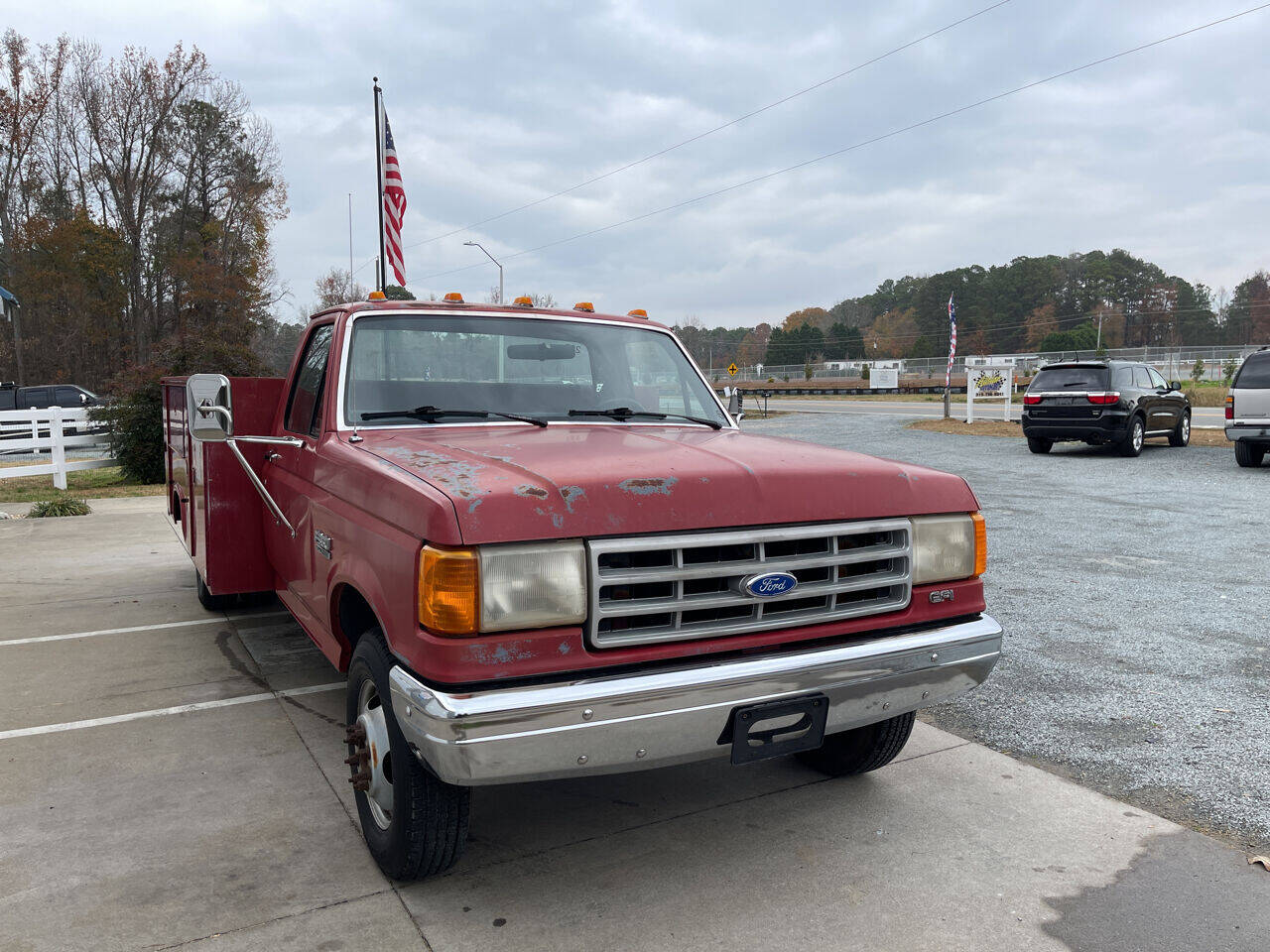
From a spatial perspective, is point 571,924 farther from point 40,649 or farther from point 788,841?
point 40,649

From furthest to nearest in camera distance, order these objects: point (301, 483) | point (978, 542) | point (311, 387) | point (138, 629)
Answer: point (138, 629) → point (311, 387) → point (301, 483) → point (978, 542)

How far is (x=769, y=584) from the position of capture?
280 centimetres

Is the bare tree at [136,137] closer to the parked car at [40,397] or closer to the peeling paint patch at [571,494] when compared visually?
the parked car at [40,397]

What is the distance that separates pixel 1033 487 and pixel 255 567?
10896 mm

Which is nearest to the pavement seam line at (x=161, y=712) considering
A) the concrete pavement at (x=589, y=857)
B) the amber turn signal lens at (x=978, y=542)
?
the concrete pavement at (x=589, y=857)

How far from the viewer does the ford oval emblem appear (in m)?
2.77

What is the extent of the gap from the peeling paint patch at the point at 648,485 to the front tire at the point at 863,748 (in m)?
1.44

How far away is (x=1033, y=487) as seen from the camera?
508 inches

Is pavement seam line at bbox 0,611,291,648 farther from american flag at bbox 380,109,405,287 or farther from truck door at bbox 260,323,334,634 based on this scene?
american flag at bbox 380,109,405,287

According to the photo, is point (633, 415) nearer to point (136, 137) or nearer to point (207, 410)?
point (207, 410)

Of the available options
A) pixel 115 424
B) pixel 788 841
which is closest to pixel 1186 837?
pixel 788 841

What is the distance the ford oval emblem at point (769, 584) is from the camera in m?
2.77

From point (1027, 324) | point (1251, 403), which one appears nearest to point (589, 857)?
point (1251, 403)

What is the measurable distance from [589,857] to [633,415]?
5.90 feet
